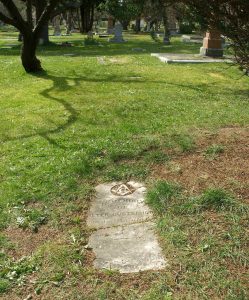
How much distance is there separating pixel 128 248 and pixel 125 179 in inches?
63.7

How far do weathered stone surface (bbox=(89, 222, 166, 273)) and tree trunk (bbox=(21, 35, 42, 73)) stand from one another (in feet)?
32.2

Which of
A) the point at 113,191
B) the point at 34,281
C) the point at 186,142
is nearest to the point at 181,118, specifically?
the point at 186,142

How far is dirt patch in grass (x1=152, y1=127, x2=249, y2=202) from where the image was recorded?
4.88 metres

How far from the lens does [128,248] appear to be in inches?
149

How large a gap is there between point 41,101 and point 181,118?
378 centimetres

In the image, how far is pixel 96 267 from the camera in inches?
140

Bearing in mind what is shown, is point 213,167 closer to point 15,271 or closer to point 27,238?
point 27,238

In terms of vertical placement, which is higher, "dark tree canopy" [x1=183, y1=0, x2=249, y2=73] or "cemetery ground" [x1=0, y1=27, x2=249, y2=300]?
"dark tree canopy" [x1=183, y1=0, x2=249, y2=73]

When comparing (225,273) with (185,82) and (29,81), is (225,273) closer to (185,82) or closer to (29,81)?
(185,82)

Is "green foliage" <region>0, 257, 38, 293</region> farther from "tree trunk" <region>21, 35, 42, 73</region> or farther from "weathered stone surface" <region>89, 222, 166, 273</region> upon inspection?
"tree trunk" <region>21, 35, 42, 73</region>

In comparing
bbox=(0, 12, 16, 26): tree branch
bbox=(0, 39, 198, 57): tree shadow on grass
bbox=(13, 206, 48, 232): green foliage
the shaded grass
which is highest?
bbox=(0, 12, 16, 26): tree branch

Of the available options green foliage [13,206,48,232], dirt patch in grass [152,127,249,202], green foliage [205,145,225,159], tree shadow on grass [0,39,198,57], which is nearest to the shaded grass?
dirt patch in grass [152,127,249,202]

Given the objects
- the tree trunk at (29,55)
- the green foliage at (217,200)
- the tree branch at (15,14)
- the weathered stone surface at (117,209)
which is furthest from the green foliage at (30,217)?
the tree trunk at (29,55)

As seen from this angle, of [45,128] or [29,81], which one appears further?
[29,81]
